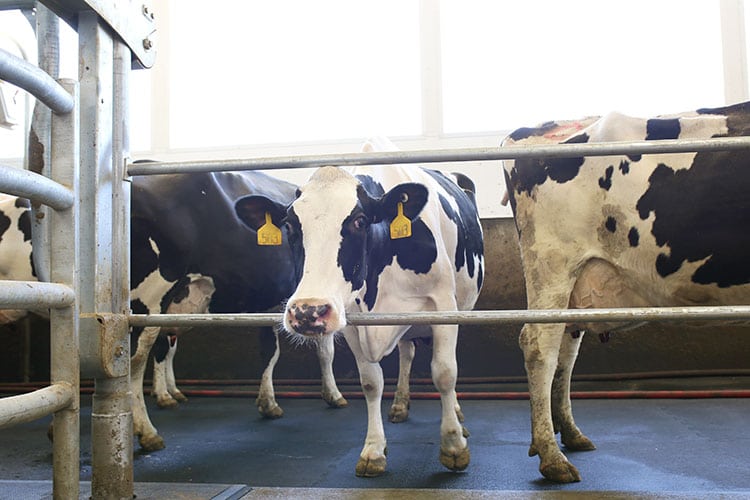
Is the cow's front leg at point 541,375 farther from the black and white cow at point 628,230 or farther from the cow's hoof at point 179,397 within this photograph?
the cow's hoof at point 179,397

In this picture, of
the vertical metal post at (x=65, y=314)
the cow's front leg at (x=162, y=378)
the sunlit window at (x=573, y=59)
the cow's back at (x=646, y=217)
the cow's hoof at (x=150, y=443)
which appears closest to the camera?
the vertical metal post at (x=65, y=314)

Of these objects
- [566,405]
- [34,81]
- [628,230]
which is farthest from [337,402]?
[34,81]

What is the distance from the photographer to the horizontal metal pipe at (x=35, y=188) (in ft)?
4.51

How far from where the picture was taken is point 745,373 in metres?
5.34

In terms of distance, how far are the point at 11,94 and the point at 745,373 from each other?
7.29 meters

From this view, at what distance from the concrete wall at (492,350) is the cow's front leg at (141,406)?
1.26m

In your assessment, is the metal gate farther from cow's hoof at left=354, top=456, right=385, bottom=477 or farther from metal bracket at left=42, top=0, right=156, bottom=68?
cow's hoof at left=354, top=456, right=385, bottom=477

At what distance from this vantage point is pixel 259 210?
2.98 m

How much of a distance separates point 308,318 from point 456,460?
122 centimetres

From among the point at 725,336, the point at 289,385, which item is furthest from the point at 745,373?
the point at 289,385

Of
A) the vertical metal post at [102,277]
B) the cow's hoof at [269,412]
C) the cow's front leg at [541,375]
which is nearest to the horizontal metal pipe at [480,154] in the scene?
the vertical metal post at [102,277]

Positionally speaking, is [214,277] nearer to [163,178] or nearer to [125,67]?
[163,178]

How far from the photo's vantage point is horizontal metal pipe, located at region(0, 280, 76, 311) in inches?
52.4

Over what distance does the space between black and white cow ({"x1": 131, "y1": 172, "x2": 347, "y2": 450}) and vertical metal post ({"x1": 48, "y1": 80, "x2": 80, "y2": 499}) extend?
1.79 metres
